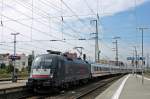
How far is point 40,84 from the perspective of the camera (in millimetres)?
27281

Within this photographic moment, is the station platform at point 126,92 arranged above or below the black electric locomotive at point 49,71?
below

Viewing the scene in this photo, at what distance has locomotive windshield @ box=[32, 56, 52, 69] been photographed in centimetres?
2827

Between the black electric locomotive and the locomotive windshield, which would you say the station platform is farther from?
the locomotive windshield

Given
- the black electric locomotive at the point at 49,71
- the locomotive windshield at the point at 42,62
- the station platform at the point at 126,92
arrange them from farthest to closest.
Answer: the locomotive windshield at the point at 42,62 < the black electric locomotive at the point at 49,71 < the station platform at the point at 126,92

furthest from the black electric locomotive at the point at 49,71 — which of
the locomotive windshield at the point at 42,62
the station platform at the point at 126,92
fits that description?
the station platform at the point at 126,92

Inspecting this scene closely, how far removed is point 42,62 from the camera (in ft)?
94.1

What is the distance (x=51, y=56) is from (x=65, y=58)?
3.05m

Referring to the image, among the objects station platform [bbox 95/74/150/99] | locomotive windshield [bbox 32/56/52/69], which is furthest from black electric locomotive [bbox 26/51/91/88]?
station platform [bbox 95/74/150/99]

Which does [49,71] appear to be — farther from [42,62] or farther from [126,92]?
[126,92]

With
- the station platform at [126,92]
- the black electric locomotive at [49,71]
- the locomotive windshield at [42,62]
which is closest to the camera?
the station platform at [126,92]

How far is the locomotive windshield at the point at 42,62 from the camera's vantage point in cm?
2827

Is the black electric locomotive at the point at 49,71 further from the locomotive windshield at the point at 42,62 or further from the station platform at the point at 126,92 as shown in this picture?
the station platform at the point at 126,92

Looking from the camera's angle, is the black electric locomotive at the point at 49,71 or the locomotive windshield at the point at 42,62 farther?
the locomotive windshield at the point at 42,62

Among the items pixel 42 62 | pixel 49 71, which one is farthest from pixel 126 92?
pixel 42 62
